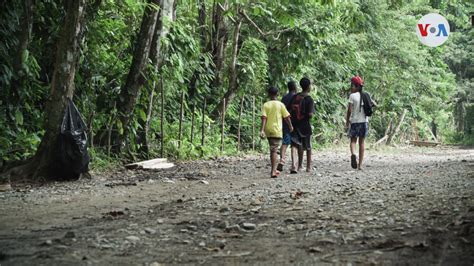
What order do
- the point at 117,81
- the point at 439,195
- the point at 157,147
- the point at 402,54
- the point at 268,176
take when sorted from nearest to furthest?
the point at 439,195
the point at 268,176
the point at 117,81
the point at 157,147
the point at 402,54

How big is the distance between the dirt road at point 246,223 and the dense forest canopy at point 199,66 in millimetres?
2935

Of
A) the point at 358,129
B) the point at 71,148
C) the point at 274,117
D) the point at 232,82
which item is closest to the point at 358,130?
the point at 358,129

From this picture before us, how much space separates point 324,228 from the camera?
Result: 492 cm

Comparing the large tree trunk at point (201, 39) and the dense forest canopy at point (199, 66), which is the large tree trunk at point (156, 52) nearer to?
the dense forest canopy at point (199, 66)

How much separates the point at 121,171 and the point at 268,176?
297 cm

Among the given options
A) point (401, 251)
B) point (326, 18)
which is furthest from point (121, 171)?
point (326, 18)

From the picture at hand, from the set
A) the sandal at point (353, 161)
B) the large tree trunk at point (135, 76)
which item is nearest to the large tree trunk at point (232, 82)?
the large tree trunk at point (135, 76)

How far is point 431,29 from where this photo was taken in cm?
2159

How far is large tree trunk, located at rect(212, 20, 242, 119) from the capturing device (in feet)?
53.6

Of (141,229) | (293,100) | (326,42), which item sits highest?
(326,42)

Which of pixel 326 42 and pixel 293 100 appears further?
Answer: pixel 326 42

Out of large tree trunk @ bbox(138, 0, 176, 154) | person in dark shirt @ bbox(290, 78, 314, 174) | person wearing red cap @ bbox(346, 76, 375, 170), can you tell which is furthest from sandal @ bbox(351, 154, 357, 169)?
large tree trunk @ bbox(138, 0, 176, 154)

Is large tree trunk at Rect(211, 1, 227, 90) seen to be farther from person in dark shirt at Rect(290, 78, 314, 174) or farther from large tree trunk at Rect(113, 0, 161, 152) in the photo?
person in dark shirt at Rect(290, 78, 314, 174)

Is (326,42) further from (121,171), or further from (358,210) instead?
(358,210)
